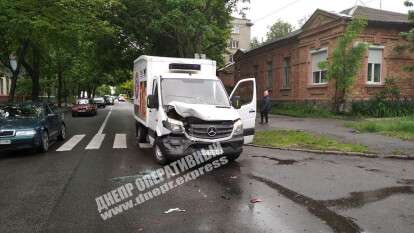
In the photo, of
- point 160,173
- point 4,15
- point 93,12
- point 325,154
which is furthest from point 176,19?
point 160,173

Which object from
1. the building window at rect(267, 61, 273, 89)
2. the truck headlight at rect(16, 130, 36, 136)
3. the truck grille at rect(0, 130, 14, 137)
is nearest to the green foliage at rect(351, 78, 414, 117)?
the building window at rect(267, 61, 273, 89)

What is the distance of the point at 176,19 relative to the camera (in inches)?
868

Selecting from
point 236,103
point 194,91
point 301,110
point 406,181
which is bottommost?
point 406,181

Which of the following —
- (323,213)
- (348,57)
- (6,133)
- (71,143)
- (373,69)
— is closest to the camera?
(323,213)

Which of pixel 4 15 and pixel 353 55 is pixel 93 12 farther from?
pixel 353 55

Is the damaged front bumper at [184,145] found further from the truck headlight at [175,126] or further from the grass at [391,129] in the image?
the grass at [391,129]

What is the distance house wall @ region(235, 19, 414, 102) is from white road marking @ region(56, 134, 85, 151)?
15.6m

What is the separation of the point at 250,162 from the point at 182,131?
2.26 m

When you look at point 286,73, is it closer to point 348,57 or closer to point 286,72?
point 286,72

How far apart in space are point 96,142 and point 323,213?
10452 mm

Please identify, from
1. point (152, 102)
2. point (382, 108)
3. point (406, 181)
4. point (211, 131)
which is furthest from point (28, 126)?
point (382, 108)

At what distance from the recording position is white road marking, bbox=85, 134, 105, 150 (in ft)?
44.4

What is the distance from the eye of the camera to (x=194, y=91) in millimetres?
10727

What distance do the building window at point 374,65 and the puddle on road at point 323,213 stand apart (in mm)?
19784
